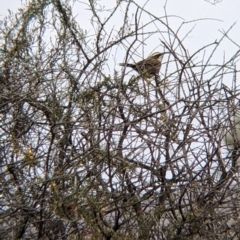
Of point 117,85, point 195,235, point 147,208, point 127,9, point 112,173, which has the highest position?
point 127,9

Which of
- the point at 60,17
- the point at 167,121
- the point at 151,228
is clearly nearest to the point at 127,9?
the point at 60,17

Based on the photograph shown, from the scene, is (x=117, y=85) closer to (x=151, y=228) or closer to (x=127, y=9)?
(x=127, y=9)

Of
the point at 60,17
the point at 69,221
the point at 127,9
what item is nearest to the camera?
the point at 69,221

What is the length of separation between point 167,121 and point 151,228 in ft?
2.36

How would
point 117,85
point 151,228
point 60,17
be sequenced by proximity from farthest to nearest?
point 60,17
point 117,85
point 151,228

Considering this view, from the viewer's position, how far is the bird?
414 centimetres

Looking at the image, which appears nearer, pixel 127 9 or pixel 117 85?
pixel 117 85

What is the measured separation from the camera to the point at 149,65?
4387 millimetres

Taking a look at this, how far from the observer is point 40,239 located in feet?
12.7

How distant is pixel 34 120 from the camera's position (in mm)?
4176

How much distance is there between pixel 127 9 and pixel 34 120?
115 cm

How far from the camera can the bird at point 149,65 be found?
4.14 m

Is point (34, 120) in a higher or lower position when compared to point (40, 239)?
higher

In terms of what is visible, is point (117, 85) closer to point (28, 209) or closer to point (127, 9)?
point (127, 9)
